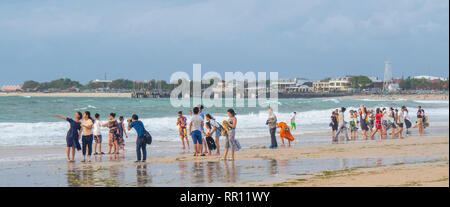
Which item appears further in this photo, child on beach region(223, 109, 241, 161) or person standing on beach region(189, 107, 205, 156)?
person standing on beach region(189, 107, 205, 156)

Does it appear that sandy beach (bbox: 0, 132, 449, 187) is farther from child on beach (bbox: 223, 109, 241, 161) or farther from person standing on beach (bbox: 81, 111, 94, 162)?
person standing on beach (bbox: 81, 111, 94, 162)

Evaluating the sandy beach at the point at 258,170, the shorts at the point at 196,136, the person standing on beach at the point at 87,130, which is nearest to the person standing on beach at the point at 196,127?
the shorts at the point at 196,136

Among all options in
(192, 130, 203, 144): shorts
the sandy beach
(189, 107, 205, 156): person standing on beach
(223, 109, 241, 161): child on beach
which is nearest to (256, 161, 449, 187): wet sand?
the sandy beach

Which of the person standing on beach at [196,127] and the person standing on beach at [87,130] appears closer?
the person standing on beach at [87,130]

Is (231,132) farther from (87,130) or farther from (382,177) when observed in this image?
(382,177)

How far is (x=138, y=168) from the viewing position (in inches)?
495

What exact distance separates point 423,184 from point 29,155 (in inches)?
462

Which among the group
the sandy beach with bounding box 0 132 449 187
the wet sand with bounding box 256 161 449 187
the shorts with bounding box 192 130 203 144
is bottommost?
the sandy beach with bounding box 0 132 449 187

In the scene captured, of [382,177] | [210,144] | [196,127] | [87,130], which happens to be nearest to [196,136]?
[196,127]

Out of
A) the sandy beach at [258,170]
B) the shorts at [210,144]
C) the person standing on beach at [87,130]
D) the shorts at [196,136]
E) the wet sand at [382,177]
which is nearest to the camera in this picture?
the wet sand at [382,177]

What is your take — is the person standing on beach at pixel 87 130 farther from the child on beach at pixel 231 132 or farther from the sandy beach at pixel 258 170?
the child on beach at pixel 231 132
